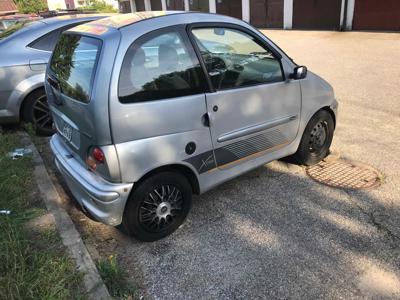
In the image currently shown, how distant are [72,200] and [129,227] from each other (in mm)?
1106

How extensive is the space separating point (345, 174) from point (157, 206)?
216 cm

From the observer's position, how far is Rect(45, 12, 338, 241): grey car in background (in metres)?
2.76

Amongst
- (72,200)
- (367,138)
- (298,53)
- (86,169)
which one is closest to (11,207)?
(72,200)

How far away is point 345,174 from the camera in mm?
4133

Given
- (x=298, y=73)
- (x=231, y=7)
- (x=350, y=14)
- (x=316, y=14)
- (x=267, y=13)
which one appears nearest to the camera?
(x=298, y=73)

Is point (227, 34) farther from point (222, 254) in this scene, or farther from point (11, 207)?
point (11, 207)

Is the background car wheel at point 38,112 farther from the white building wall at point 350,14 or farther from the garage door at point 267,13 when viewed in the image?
the garage door at point 267,13

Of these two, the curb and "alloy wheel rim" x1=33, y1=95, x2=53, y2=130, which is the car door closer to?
the curb

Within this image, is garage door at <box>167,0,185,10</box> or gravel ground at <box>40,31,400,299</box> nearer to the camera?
gravel ground at <box>40,31,400,299</box>

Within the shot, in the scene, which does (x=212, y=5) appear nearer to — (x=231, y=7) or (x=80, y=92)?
(x=231, y=7)

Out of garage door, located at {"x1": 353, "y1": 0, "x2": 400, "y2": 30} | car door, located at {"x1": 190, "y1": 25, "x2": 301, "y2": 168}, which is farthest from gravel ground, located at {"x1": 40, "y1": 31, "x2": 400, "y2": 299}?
garage door, located at {"x1": 353, "y1": 0, "x2": 400, "y2": 30}

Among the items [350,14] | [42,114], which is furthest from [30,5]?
[42,114]

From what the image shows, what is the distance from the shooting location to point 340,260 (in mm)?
2881

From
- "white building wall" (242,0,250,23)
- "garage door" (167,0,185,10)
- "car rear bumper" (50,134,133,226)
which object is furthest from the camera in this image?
"garage door" (167,0,185,10)
